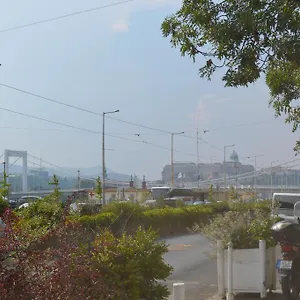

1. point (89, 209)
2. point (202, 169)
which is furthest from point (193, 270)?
point (202, 169)

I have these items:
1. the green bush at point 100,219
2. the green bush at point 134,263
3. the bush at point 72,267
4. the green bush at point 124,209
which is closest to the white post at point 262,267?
the green bush at point 134,263

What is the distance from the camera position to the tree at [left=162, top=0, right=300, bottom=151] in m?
6.39

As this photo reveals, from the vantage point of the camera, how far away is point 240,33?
21.3 ft

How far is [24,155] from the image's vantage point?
332 ft

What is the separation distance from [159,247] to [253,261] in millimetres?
2963

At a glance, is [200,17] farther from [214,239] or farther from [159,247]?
[214,239]

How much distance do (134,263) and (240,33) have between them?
2.89 metres

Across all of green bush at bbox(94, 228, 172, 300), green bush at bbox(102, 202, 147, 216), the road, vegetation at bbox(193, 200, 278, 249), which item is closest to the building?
green bush at bbox(102, 202, 147, 216)

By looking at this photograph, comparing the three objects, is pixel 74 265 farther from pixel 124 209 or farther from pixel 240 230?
pixel 124 209

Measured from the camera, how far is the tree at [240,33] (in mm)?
6395

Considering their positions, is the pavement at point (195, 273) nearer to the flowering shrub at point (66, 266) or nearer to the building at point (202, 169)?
the flowering shrub at point (66, 266)

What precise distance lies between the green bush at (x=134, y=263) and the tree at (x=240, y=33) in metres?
2.35

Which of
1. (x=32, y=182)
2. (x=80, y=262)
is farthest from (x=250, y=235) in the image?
(x=32, y=182)

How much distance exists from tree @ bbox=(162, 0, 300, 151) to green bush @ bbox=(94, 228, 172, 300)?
2.35m
